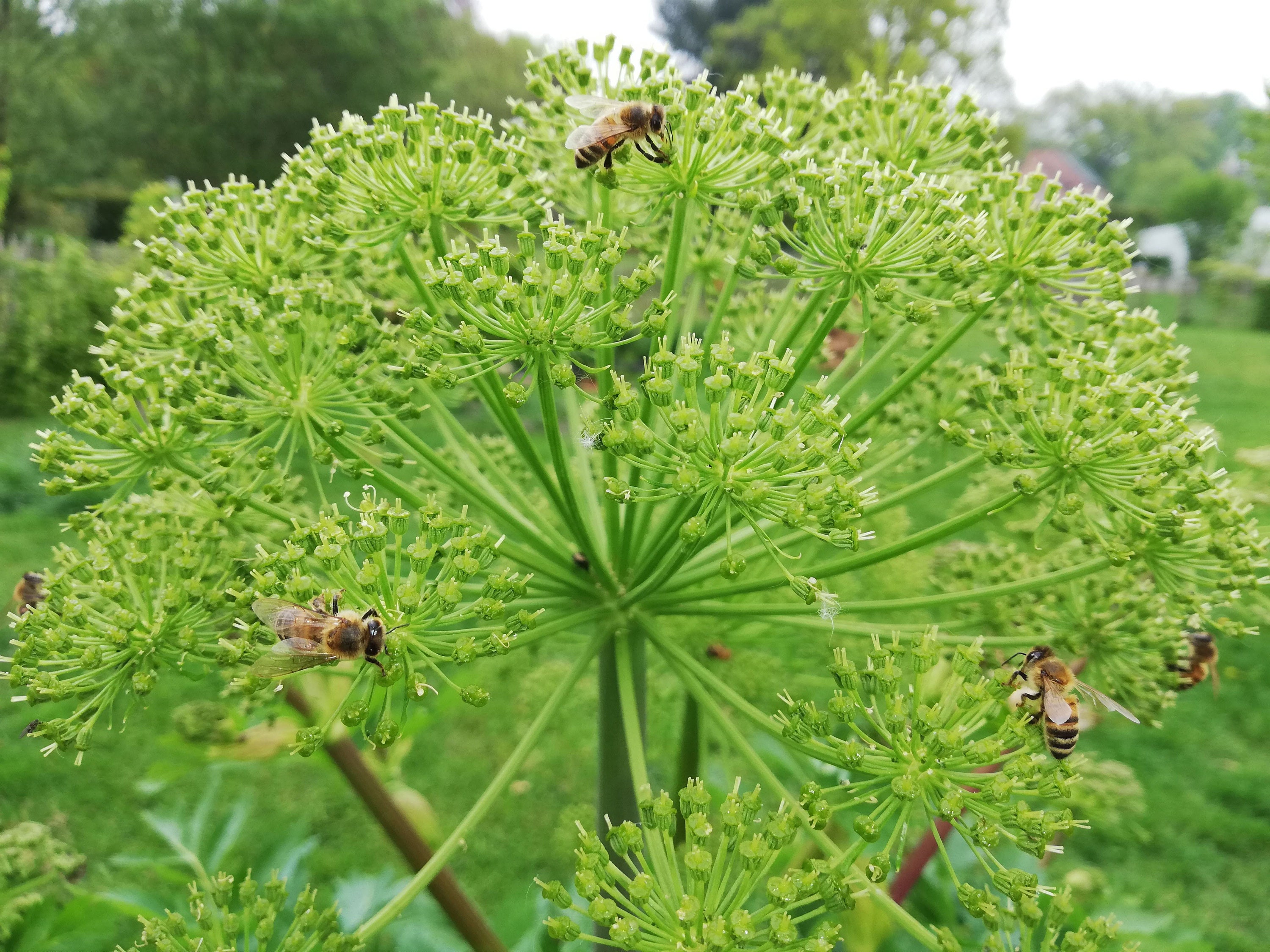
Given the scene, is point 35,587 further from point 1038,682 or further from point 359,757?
point 1038,682

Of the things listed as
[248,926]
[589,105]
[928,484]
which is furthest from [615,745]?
[589,105]

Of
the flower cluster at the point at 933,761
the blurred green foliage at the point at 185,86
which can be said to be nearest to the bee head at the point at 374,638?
the flower cluster at the point at 933,761

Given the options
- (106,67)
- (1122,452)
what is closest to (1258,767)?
(1122,452)

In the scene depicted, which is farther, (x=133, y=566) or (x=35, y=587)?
(x=35, y=587)

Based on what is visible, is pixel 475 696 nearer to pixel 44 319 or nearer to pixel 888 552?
pixel 888 552

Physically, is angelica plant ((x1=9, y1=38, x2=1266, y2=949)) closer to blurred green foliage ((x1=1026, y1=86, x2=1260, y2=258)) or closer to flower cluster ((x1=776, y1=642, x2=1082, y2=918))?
flower cluster ((x1=776, y1=642, x2=1082, y2=918))

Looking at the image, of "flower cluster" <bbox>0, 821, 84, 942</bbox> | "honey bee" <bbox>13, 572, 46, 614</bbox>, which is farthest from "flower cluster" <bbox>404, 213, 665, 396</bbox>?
"flower cluster" <bbox>0, 821, 84, 942</bbox>
